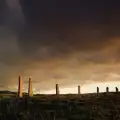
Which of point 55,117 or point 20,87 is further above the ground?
point 20,87

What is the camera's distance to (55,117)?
31.0 meters

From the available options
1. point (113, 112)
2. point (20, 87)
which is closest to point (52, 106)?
point (113, 112)

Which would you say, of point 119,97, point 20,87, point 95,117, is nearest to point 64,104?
point 95,117

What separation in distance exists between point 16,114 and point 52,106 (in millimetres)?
4381

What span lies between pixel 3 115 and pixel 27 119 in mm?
3865

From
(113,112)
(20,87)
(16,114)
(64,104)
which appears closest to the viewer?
(113,112)

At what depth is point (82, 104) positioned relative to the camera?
30719 millimetres

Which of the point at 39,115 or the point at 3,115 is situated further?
the point at 3,115

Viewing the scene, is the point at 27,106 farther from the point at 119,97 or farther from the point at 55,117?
the point at 119,97

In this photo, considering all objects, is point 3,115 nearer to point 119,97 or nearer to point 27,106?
point 27,106

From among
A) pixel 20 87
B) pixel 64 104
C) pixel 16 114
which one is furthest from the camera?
pixel 20 87

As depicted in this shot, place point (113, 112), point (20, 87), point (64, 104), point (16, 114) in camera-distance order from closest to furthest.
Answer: point (113, 112) → point (64, 104) → point (16, 114) → point (20, 87)

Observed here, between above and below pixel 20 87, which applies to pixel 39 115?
below

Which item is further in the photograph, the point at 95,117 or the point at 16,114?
the point at 16,114
